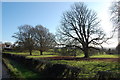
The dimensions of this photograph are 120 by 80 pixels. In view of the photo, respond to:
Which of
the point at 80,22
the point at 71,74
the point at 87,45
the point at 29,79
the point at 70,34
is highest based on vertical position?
the point at 80,22

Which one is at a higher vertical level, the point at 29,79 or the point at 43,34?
the point at 43,34

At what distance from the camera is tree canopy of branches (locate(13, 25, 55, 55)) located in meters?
36.1

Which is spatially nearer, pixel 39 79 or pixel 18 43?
pixel 39 79

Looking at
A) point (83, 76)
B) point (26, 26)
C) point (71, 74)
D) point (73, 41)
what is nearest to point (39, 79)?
point (71, 74)

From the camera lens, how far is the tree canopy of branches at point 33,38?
36.1m

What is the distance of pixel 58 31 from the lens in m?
23.0

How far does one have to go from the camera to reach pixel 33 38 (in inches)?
1474

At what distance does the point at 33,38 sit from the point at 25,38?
103 inches

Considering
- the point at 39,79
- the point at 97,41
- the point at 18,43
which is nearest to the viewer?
the point at 39,79

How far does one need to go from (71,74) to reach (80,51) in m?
17.5

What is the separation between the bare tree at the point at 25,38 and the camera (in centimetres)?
3588

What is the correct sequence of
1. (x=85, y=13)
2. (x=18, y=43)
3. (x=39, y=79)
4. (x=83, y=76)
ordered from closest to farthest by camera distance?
(x=83, y=76) → (x=39, y=79) → (x=85, y=13) → (x=18, y=43)

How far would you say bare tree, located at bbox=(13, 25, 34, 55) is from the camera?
118ft

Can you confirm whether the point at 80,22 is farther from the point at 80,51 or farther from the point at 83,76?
the point at 83,76
